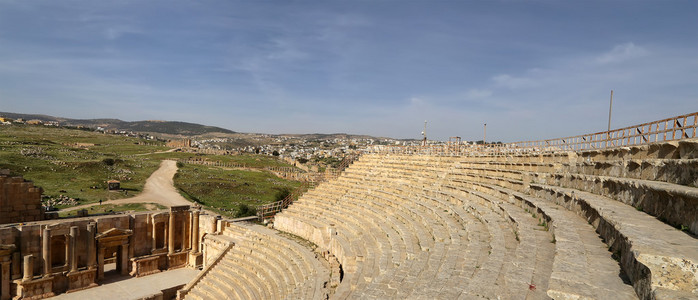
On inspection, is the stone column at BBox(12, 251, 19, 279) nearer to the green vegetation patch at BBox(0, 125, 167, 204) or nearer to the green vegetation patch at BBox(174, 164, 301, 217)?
the green vegetation patch at BBox(0, 125, 167, 204)

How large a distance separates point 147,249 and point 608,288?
24.0 meters

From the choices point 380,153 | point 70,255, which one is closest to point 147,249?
point 70,255

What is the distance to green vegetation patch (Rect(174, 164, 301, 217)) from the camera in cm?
3600

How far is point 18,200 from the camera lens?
66.5 feet

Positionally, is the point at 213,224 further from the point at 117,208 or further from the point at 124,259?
the point at 117,208

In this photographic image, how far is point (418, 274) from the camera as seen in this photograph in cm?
746

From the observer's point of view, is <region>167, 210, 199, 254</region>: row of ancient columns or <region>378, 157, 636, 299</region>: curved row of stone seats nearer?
<region>378, 157, 636, 299</region>: curved row of stone seats

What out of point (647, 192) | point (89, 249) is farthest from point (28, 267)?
point (647, 192)

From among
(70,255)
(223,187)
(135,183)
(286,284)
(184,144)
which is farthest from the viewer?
(184,144)

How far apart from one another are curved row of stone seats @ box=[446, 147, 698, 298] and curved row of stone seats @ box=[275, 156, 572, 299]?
1.13 metres

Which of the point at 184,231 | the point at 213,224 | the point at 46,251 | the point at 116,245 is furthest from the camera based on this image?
the point at 184,231

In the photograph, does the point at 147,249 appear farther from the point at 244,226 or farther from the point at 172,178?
the point at 172,178

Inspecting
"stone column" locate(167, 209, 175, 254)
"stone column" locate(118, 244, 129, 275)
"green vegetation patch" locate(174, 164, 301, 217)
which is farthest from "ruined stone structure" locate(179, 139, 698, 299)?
"green vegetation patch" locate(174, 164, 301, 217)

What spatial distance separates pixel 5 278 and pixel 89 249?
336 centimetres
